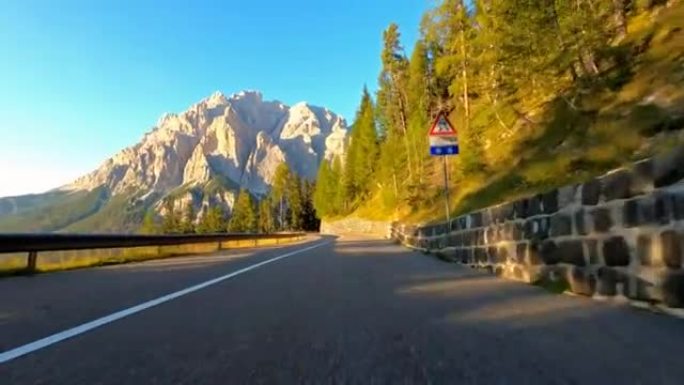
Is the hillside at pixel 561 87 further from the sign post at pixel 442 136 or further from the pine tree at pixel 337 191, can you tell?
the pine tree at pixel 337 191

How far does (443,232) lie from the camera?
15.0 m

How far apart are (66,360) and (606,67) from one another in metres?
25.1

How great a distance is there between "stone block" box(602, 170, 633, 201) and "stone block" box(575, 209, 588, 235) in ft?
1.72

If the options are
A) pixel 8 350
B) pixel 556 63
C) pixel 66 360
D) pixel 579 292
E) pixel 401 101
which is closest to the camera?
pixel 66 360

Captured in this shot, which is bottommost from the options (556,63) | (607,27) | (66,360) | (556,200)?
(66,360)

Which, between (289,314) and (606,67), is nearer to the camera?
(289,314)

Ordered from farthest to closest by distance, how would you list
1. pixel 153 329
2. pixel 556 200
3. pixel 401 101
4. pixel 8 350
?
pixel 401 101 < pixel 556 200 < pixel 153 329 < pixel 8 350

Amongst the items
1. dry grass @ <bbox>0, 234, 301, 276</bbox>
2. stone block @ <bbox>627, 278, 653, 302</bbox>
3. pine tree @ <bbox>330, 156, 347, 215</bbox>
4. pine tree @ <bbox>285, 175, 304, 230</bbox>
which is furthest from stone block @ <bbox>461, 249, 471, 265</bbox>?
pine tree @ <bbox>285, 175, 304, 230</bbox>

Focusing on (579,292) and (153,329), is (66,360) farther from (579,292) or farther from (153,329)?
(579,292)

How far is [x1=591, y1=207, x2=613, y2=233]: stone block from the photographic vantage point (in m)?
5.56

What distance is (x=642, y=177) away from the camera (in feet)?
16.5

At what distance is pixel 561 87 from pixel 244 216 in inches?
4340

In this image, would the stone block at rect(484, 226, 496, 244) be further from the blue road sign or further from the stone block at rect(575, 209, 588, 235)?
the blue road sign

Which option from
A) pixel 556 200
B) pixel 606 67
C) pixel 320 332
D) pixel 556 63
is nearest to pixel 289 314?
pixel 320 332
